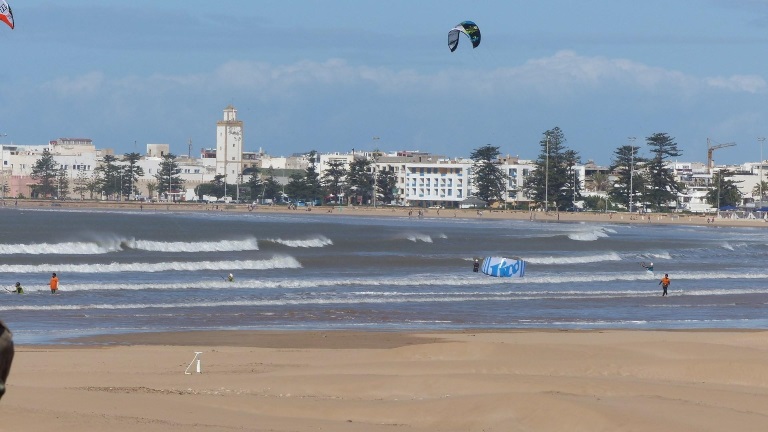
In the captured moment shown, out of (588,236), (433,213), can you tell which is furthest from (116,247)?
(433,213)

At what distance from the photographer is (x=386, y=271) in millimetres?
40344

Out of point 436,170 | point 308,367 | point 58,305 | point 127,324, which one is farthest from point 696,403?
point 436,170

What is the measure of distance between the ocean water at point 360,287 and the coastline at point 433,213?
47.2 metres

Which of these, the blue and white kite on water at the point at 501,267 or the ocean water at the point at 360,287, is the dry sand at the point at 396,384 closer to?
the ocean water at the point at 360,287

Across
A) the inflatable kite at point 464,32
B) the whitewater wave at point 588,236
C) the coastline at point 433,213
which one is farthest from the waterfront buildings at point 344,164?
the inflatable kite at point 464,32

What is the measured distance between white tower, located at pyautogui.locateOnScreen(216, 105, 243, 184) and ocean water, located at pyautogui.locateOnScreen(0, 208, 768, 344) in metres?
108

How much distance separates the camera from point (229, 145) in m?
173

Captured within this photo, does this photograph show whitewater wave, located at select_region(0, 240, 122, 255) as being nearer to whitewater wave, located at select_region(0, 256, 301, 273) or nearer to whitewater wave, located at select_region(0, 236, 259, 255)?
whitewater wave, located at select_region(0, 236, 259, 255)

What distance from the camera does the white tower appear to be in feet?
561

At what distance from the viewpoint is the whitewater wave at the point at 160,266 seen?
123 ft

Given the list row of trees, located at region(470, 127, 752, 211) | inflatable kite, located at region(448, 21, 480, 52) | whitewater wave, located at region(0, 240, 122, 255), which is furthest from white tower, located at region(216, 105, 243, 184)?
inflatable kite, located at region(448, 21, 480, 52)

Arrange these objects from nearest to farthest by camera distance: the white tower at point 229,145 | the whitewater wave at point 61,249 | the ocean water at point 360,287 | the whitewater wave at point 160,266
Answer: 1. the ocean water at point 360,287
2. the whitewater wave at point 160,266
3. the whitewater wave at point 61,249
4. the white tower at point 229,145

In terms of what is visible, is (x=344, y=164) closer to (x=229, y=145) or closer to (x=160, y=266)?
(x=229, y=145)

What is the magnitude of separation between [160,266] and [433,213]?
88.1 m
